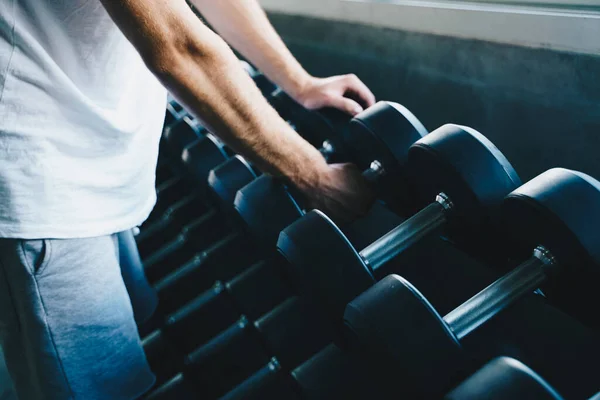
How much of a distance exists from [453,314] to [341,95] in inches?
22.0

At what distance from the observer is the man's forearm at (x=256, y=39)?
1274 millimetres

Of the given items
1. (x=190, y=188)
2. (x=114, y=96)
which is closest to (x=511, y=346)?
(x=114, y=96)

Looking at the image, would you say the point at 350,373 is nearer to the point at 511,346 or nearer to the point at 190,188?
the point at 511,346

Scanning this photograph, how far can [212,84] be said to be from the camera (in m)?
0.86

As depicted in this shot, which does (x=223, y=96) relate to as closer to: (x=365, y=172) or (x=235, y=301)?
(x=365, y=172)

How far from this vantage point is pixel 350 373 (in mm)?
852

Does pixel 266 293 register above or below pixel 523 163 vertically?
below

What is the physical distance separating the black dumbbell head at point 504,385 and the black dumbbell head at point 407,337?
0.05 metres

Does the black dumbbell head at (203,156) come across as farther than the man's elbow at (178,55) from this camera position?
Yes

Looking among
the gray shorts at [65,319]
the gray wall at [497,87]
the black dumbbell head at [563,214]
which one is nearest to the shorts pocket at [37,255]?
the gray shorts at [65,319]

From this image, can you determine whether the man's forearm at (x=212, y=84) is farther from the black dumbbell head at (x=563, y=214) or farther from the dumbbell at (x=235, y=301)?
the black dumbbell head at (x=563, y=214)

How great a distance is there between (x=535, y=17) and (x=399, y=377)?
2.32ft

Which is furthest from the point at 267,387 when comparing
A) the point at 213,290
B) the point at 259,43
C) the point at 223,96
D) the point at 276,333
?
the point at 259,43

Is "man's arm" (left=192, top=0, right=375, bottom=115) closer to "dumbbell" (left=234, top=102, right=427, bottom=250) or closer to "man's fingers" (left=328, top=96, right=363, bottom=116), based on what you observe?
"man's fingers" (left=328, top=96, right=363, bottom=116)
